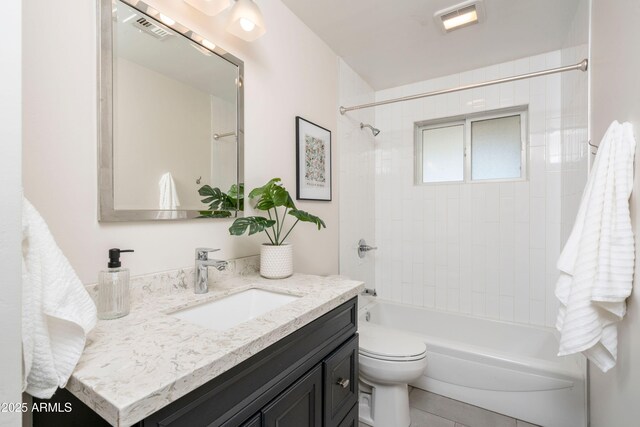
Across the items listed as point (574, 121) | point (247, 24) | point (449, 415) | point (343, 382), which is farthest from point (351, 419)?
point (574, 121)

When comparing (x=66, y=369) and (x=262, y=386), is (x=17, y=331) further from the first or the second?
(x=262, y=386)

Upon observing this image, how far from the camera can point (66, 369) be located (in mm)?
550

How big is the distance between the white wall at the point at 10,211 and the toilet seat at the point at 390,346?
1.48 metres

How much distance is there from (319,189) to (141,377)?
1.53m

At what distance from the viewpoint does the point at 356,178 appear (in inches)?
99.0

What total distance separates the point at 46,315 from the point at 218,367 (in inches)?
13.0

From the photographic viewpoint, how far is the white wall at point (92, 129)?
2.63 feet

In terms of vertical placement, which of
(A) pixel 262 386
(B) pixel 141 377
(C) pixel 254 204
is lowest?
(A) pixel 262 386

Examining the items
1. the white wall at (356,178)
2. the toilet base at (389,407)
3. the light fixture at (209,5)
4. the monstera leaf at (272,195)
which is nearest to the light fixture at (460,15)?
the white wall at (356,178)

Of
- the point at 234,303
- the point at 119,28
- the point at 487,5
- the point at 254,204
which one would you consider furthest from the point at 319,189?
the point at 487,5

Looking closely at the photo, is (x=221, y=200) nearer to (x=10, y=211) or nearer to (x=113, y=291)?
(x=113, y=291)

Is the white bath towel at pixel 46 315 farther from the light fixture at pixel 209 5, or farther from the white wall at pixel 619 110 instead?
the white wall at pixel 619 110

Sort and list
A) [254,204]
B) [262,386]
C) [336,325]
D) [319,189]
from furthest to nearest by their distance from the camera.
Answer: [319,189] → [254,204] → [336,325] → [262,386]

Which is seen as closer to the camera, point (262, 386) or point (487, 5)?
point (262, 386)
